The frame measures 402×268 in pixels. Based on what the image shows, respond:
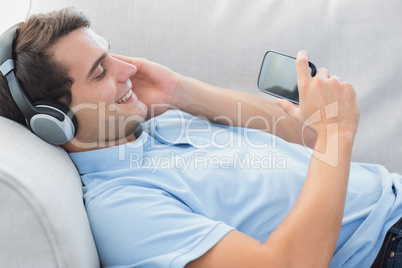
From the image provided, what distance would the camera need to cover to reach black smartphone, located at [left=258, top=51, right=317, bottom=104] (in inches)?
46.9

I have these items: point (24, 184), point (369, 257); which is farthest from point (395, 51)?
point (24, 184)

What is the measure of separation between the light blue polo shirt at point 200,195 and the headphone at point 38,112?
0.12 metres

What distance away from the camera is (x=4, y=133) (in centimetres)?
88

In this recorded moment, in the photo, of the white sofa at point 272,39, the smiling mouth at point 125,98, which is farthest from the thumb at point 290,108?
the smiling mouth at point 125,98

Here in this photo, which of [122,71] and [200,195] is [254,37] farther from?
[200,195]

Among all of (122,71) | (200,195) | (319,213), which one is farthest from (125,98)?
(319,213)

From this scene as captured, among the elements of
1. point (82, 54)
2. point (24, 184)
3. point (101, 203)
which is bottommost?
point (101, 203)

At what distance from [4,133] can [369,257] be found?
826 mm

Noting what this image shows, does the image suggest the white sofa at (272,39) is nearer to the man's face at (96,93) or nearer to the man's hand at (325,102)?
the man's face at (96,93)

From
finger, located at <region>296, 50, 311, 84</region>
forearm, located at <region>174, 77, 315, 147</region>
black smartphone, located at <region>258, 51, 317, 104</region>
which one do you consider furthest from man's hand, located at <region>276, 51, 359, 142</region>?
forearm, located at <region>174, 77, 315, 147</region>

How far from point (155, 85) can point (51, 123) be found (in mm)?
456

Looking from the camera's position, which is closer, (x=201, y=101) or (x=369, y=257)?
(x=369, y=257)

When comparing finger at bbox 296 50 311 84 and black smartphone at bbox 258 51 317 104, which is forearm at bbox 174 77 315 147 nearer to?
black smartphone at bbox 258 51 317 104

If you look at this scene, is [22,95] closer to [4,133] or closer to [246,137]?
[4,133]
